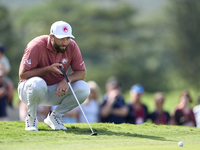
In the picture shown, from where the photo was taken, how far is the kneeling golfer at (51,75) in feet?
19.6

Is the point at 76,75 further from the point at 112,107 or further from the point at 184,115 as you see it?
the point at 184,115

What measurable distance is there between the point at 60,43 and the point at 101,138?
5.22 feet

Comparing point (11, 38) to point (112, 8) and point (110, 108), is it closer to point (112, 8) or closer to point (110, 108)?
point (112, 8)

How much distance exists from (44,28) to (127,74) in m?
13.7

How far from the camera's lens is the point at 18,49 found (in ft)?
168

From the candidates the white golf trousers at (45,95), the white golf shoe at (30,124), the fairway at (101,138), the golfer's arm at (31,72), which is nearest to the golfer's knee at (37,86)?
the white golf trousers at (45,95)

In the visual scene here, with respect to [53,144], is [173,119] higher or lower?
lower

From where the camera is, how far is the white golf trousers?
5930mm

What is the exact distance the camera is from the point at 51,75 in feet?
21.1

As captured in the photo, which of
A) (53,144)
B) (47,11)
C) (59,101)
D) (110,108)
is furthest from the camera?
(47,11)

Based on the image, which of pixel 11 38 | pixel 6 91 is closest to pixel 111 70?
pixel 11 38

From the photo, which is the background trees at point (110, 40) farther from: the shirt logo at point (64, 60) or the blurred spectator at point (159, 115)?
the shirt logo at point (64, 60)

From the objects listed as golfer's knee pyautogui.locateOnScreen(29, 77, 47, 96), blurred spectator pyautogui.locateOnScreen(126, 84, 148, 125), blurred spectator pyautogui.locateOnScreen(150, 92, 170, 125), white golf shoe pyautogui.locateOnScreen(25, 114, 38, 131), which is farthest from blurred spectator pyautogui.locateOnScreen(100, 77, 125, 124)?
golfer's knee pyautogui.locateOnScreen(29, 77, 47, 96)

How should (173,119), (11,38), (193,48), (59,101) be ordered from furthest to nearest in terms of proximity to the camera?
(11,38), (193,48), (173,119), (59,101)
